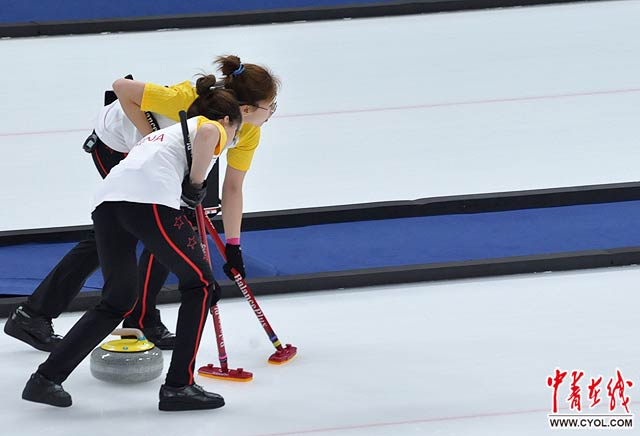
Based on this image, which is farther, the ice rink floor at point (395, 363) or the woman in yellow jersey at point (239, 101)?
the woman in yellow jersey at point (239, 101)

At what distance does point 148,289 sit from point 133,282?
1.64ft

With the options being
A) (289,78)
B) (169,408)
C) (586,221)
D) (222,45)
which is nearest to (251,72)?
(169,408)

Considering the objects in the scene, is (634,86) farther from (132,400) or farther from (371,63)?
(132,400)

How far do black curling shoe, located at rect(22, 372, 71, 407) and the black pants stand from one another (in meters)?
0.47

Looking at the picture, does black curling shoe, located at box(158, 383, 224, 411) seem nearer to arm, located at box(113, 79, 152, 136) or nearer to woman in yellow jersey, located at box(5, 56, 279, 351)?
woman in yellow jersey, located at box(5, 56, 279, 351)

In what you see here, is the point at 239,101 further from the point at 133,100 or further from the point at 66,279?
the point at 66,279

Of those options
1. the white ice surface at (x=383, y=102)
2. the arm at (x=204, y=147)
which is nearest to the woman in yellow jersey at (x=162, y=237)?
the arm at (x=204, y=147)

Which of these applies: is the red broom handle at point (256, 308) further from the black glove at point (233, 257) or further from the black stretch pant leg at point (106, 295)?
the black stretch pant leg at point (106, 295)

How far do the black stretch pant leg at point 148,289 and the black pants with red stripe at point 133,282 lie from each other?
0.46 m

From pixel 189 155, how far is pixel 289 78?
3786mm

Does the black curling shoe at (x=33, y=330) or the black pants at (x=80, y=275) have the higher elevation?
the black pants at (x=80, y=275)

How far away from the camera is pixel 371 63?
7.67 m

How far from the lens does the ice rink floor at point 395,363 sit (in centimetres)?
363

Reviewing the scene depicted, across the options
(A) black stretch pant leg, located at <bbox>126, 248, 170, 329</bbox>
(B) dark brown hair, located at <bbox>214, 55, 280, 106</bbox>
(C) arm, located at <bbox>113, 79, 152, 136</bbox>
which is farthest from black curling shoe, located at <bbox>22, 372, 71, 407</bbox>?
(B) dark brown hair, located at <bbox>214, 55, 280, 106</bbox>
